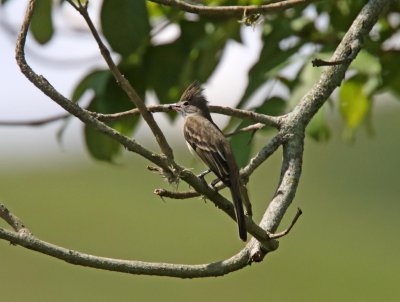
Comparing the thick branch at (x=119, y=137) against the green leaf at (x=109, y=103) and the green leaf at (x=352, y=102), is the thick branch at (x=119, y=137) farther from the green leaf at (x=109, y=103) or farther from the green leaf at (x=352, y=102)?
the green leaf at (x=352, y=102)

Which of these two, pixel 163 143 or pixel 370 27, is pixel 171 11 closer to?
pixel 370 27

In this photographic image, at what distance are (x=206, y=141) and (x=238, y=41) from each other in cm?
98

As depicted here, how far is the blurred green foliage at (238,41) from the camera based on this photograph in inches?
167

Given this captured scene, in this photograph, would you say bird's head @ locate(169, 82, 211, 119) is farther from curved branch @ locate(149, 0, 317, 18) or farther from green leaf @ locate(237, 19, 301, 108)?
curved branch @ locate(149, 0, 317, 18)

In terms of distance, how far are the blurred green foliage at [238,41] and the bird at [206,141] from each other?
0.17 meters

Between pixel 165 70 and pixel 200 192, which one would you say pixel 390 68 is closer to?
pixel 165 70

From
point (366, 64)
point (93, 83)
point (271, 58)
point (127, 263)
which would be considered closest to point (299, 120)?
point (127, 263)

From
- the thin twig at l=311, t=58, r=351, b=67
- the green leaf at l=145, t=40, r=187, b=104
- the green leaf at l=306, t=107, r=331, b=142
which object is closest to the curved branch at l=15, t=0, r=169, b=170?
the thin twig at l=311, t=58, r=351, b=67

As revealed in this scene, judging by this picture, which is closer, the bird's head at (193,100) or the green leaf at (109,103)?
the bird's head at (193,100)

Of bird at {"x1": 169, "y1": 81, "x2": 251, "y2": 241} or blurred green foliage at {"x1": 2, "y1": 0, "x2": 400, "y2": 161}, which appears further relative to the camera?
blurred green foliage at {"x1": 2, "y1": 0, "x2": 400, "y2": 161}

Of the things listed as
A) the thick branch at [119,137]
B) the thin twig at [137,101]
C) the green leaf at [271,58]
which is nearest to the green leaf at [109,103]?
the green leaf at [271,58]

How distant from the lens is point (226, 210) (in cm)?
263

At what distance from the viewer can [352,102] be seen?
5.07 metres

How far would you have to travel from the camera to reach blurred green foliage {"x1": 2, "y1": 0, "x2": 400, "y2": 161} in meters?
4.25
